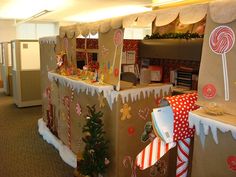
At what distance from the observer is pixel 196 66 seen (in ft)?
12.3

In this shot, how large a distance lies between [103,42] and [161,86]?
0.78 m

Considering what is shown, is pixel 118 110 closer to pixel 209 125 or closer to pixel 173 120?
pixel 173 120

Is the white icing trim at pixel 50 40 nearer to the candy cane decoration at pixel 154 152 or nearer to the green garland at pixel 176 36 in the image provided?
the green garland at pixel 176 36

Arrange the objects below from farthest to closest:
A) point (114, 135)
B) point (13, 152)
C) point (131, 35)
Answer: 1. point (131, 35)
2. point (13, 152)
3. point (114, 135)

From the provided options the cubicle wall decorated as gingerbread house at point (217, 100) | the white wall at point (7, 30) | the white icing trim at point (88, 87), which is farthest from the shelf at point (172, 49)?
the white wall at point (7, 30)

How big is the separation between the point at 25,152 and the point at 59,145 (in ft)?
1.75

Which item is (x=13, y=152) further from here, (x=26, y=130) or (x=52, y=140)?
(x=26, y=130)

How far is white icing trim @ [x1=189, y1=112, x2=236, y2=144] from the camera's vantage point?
122 cm

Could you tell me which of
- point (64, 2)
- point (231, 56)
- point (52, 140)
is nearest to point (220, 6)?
point (231, 56)

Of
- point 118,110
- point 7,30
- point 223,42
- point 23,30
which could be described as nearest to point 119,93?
point 118,110

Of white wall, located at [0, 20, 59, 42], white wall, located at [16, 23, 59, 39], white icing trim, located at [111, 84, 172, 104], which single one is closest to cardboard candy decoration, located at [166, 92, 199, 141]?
white icing trim, located at [111, 84, 172, 104]

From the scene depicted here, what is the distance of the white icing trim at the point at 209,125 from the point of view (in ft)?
3.99

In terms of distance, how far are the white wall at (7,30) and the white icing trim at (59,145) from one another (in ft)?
23.3

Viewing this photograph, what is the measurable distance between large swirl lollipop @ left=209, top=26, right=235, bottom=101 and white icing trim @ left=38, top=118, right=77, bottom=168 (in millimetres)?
2282
